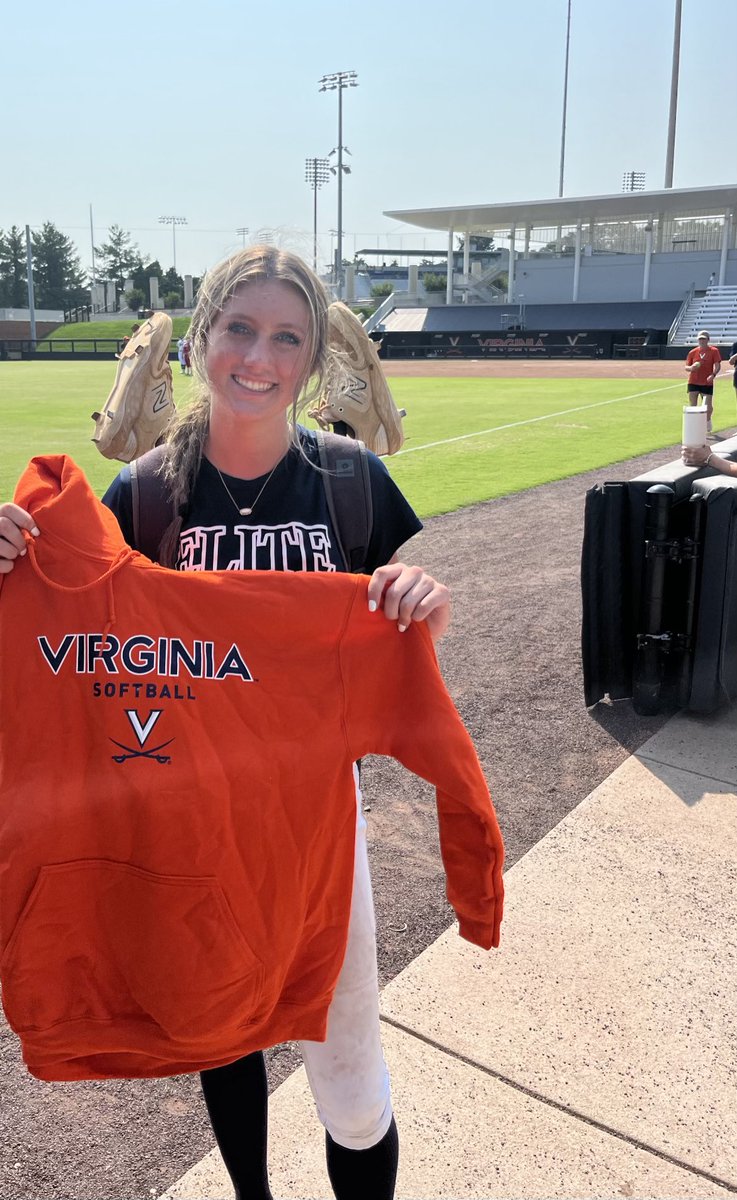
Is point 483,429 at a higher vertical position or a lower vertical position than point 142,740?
lower

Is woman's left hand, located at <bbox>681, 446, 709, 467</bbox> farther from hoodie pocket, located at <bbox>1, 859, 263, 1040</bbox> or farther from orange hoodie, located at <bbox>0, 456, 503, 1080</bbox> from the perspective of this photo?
hoodie pocket, located at <bbox>1, 859, 263, 1040</bbox>

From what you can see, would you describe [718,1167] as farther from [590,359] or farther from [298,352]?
[590,359]

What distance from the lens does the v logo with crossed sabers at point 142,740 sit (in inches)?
67.4

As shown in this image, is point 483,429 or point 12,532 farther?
point 483,429

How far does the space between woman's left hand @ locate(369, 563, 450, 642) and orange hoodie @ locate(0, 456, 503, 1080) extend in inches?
1.7

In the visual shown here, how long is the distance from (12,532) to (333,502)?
2.19 ft

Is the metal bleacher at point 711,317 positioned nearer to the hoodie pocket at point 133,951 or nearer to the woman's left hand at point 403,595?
the woman's left hand at point 403,595

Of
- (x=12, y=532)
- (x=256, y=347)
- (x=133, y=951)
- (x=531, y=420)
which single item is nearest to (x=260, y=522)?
(x=256, y=347)

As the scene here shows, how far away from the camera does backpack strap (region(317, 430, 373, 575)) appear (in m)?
2.05

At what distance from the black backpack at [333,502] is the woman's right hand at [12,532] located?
1.07 feet

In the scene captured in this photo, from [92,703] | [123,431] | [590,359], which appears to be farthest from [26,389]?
[92,703]

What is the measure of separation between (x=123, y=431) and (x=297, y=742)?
2.22m

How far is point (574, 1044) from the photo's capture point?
9.04 feet

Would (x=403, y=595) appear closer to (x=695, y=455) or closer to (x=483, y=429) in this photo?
(x=695, y=455)
